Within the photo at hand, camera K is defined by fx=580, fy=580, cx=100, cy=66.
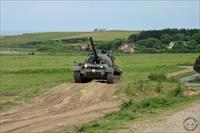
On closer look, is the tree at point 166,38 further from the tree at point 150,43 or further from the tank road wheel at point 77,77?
the tank road wheel at point 77,77

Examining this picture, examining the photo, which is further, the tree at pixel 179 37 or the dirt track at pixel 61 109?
the tree at pixel 179 37

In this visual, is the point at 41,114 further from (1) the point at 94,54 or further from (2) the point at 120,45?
(2) the point at 120,45

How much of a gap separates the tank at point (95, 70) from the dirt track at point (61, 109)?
328 cm

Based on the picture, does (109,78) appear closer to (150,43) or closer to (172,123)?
(172,123)

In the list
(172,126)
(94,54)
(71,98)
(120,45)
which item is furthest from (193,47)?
(172,126)

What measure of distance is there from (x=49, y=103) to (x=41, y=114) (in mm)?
3678

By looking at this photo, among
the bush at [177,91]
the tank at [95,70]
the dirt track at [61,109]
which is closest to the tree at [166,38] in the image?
the tank at [95,70]

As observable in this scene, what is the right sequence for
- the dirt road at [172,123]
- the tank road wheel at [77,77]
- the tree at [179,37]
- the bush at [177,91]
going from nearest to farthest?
the dirt road at [172,123] → the bush at [177,91] → the tank road wheel at [77,77] → the tree at [179,37]

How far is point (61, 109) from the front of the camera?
2461cm

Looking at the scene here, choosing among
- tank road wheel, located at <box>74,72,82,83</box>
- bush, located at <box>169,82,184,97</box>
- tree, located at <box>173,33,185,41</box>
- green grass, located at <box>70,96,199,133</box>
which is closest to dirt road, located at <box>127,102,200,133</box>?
green grass, located at <box>70,96,199,133</box>

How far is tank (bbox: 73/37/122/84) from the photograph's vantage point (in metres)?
34.8

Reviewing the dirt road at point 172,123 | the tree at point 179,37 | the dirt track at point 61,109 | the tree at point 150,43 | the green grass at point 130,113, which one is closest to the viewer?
the dirt road at point 172,123

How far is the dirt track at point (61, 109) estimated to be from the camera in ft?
66.8

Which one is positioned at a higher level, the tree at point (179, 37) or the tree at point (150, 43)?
the tree at point (179, 37)
